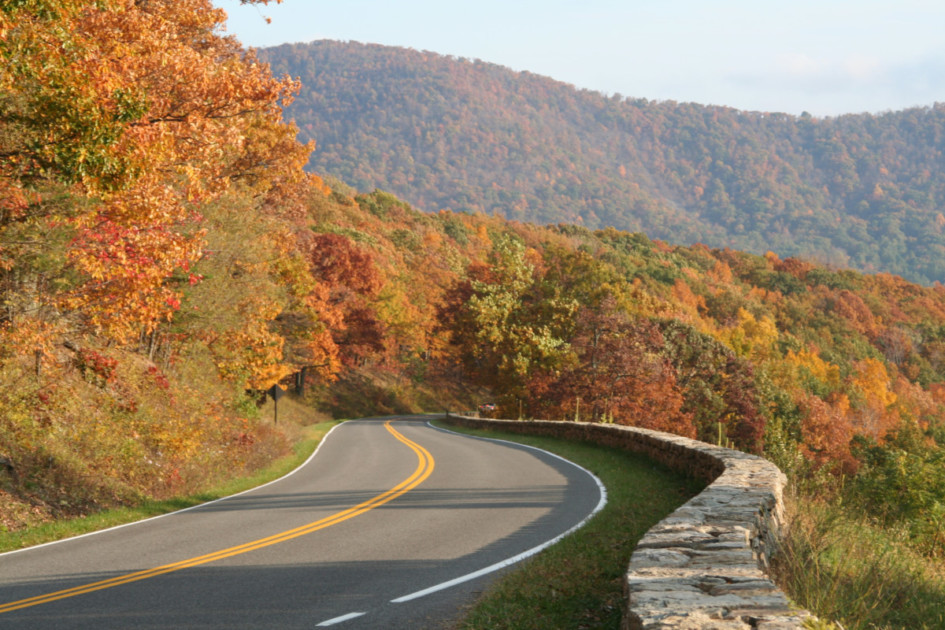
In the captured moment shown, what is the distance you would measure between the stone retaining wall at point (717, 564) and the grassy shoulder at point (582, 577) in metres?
0.92

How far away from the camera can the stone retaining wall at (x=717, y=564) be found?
3.93 meters

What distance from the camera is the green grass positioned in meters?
5.85

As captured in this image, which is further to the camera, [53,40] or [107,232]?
[107,232]

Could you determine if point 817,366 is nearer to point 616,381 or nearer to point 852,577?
point 616,381

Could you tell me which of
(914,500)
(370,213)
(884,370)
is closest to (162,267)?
(914,500)

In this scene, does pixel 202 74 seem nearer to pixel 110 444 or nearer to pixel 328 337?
pixel 110 444

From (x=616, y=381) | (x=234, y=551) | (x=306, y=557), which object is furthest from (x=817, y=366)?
(x=234, y=551)

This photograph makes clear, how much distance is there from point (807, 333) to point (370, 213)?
72404mm

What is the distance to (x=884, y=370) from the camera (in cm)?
10488

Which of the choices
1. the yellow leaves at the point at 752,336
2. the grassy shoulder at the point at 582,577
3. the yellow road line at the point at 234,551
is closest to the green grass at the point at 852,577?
the grassy shoulder at the point at 582,577

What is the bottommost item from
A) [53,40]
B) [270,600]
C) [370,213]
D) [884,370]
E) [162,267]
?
[884,370]

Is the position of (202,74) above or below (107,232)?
above

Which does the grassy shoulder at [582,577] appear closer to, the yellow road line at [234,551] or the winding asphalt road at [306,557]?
the winding asphalt road at [306,557]

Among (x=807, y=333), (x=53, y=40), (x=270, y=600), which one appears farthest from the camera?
(x=807, y=333)
